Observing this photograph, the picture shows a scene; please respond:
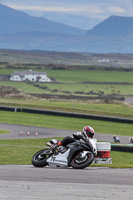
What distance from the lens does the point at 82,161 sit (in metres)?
14.4

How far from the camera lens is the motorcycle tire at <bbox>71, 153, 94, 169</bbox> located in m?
14.3

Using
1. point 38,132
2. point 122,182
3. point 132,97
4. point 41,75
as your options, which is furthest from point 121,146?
point 41,75

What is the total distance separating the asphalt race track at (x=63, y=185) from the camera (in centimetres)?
996

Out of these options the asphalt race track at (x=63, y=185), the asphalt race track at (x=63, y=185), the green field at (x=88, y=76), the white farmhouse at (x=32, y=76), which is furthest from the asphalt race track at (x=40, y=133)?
the white farmhouse at (x=32, y=76)

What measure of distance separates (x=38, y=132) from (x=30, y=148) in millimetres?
12536

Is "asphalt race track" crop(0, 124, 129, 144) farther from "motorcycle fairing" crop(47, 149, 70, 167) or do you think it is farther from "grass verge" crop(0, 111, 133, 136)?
"motorcycle fairing" crop(47, 149, 70, 167)

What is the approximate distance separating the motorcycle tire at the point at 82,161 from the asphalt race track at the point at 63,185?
394 mm

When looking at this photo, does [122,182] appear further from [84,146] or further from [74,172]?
[84,146]

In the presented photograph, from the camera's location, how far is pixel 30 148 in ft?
112

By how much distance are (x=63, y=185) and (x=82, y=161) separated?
3.29 meters

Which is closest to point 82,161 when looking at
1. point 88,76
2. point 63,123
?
point 63,123

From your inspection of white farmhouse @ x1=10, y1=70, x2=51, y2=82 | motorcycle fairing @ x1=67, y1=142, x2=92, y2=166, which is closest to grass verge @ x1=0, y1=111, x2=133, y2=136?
motorcycle fairing @ x1=67, y1=142, x2=92, y2=166

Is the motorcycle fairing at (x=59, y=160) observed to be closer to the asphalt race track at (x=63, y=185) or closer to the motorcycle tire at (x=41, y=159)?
the motorcycle tire at (x=41, y=159)

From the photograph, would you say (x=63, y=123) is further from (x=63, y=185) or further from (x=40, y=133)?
(x=63, y=185)
